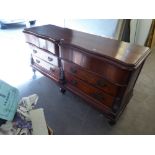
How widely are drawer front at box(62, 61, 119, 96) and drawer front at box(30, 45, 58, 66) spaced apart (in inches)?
6.4

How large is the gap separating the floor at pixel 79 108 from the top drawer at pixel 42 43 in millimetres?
617

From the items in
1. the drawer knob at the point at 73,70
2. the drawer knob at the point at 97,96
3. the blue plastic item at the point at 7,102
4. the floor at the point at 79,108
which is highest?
the blue plastic item at the point at 7,102

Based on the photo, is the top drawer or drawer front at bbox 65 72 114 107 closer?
drawer front at bbox 65 72 114 107

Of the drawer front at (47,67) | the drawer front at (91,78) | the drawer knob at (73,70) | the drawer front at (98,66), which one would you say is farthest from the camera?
the drawer front at (47,67)

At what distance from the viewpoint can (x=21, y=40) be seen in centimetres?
389

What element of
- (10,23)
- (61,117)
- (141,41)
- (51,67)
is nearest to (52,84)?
(51,67)

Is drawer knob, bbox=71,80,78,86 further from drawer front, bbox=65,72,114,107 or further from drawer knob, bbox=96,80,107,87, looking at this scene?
drawer knob, bbox=96,80,107,87

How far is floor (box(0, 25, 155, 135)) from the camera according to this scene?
158 centimetres

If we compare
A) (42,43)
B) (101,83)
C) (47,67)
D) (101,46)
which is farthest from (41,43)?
(101,83)

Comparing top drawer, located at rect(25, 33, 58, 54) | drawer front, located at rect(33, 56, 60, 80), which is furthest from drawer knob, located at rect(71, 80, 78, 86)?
top drawer, located at rect(25, 33, 58, 54)

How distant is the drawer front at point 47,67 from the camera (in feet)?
6.28

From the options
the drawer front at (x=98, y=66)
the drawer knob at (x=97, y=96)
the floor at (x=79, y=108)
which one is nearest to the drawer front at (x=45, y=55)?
the drawer front at (x=98, y=66)

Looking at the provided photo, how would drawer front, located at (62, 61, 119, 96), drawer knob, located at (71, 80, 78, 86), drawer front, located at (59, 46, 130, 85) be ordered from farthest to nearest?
drawer knob, located at (71, 80, 78, 86) → drawer front, located at (62, 61, 119, 96) → drawer front, located at (59, 46, 130, 85)

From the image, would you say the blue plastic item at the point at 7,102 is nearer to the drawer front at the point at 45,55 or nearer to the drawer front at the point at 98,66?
the drawer front at the point at 98,66
